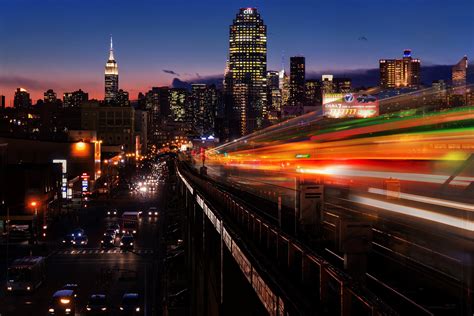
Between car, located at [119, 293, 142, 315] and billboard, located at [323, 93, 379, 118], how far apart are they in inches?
861

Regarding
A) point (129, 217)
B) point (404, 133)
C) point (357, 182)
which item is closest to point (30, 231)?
point (129, 217)

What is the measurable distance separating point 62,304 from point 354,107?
2578 cm

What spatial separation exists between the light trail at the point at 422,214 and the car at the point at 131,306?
40.5ft

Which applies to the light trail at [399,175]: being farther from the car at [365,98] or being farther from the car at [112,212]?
the car at [112,212]

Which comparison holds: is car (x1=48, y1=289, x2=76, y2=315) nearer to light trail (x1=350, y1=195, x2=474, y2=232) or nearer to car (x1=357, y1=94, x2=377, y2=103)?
light trail (x1=350, y1=195, x2=474, y2=232)

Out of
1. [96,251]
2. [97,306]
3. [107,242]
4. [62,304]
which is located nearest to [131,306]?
[97,306]

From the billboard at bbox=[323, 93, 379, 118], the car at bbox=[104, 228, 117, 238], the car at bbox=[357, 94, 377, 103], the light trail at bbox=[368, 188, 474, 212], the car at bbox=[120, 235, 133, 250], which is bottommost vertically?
the car at bbox=[120, 235, 133, 250]

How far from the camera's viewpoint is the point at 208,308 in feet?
84.7

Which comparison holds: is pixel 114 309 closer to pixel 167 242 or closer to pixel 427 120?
pixel 427 120

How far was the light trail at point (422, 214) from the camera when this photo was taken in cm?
1622

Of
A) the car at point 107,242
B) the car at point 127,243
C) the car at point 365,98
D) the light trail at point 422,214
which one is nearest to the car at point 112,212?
the car at point 107,242

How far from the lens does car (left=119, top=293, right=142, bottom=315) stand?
31.2 meters

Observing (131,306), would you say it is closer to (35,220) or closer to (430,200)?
(430,200)

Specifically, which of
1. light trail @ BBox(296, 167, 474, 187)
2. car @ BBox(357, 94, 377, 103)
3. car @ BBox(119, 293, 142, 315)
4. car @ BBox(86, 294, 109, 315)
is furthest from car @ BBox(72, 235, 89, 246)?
car @ BBox(357, 94, 377, 103)
